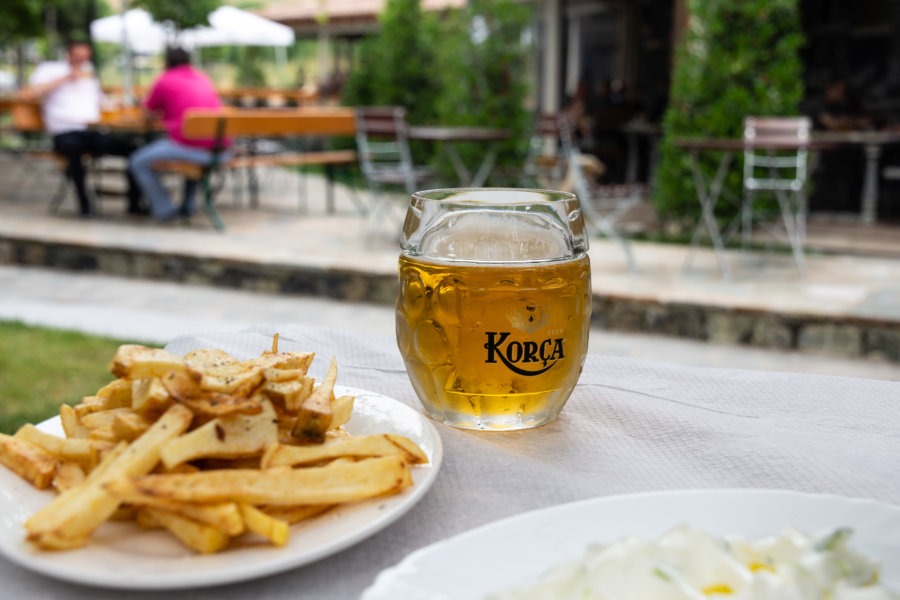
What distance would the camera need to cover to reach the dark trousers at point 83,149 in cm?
767

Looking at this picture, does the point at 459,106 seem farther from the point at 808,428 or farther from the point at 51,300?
the point at 808,428

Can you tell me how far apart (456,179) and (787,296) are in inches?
179

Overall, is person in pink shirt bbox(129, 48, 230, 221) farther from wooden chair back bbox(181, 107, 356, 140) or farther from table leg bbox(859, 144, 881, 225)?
table leg bbox(859, 144, 881, 225)

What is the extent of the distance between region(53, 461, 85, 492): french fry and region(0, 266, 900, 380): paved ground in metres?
3.71

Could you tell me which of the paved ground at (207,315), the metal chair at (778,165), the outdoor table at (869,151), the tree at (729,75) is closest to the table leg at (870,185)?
the outdoor table at (869,151)

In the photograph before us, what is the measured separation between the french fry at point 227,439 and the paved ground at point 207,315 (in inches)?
148

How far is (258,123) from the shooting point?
7.07 m

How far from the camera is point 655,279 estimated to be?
5.40m

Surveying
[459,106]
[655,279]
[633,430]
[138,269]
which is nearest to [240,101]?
[459,106]

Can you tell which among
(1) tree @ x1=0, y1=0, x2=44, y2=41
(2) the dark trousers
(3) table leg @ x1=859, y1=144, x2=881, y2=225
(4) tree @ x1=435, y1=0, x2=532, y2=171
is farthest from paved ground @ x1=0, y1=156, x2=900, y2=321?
(1) tree @ x1=0, y1=0, x2=44, y2=41

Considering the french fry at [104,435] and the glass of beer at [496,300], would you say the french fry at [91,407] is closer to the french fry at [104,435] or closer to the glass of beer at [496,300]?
the french fry at [104,435]

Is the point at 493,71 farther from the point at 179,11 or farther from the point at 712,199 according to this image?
the point at 179,11

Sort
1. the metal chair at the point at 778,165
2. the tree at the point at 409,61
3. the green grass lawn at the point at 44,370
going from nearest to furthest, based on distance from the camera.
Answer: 1. the green grass lawn at the point at 44,370
2. the metal chair at the point at 778,165
3. the tree at the point at 409,61

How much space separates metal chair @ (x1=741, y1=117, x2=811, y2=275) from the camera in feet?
17.9
